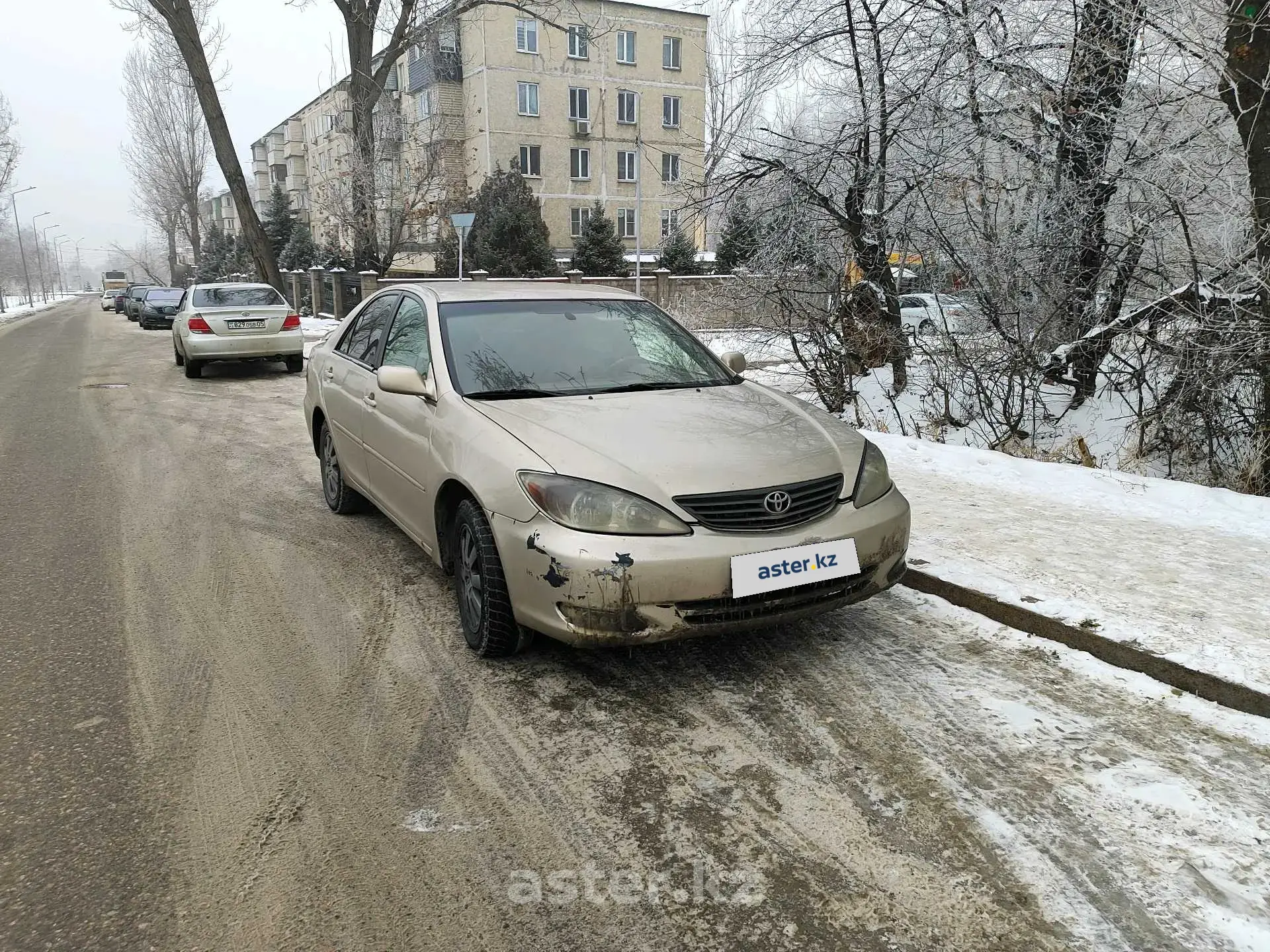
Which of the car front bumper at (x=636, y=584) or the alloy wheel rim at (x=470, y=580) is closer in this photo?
the car front bumper at (x=636, y=584)

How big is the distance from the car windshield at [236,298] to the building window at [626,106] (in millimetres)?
33820

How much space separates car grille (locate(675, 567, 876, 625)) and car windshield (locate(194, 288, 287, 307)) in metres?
13.6

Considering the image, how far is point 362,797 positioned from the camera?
8.85ft

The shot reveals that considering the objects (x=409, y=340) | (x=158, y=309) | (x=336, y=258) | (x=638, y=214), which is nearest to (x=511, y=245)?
(x=336, y=258)

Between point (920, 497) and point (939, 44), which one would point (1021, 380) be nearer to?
point (920, 497)

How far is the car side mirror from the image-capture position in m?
4.03

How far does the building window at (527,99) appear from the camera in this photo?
141 feet

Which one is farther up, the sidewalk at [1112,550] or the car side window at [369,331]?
the car side window at [369,331]

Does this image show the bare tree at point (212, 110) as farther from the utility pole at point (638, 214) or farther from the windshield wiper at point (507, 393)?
the windshield wiper at point (507, 393)

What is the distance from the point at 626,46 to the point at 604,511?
4656 cm

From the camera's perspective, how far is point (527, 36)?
42562mm

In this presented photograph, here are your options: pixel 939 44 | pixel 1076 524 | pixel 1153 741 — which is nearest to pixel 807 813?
pixel 1153 741

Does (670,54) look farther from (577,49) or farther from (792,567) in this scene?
(792,567)

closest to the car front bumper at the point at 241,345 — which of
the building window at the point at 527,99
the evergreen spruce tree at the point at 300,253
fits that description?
the building window at the point at 527,99
